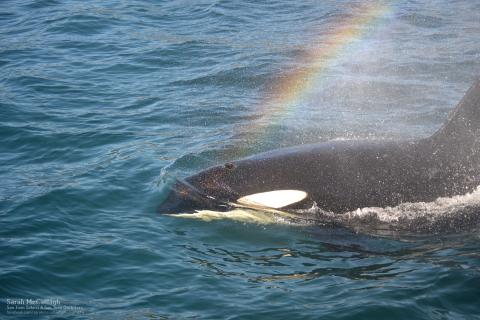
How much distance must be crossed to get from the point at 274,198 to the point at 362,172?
1.38m

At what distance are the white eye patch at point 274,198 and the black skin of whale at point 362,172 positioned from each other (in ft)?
0.21

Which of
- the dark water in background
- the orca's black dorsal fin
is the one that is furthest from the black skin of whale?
the dark water in background

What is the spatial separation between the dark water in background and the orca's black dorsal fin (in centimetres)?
87

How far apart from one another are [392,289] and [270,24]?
57.4ft

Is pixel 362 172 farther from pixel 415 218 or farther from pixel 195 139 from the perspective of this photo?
pixel 195 139

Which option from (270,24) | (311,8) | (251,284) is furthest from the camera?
(311,8)

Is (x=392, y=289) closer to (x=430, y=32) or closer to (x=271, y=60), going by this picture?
(x=271, y=60)

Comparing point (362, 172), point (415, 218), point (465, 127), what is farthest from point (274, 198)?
point (465, 127)

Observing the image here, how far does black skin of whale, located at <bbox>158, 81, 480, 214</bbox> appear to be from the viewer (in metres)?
10.3

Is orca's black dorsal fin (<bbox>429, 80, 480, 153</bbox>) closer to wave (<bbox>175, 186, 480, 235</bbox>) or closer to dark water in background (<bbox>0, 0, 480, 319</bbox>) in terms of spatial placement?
wave (<bbox>175, 186, 480, 235</bbox>)

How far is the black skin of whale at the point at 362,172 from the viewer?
33.8ft

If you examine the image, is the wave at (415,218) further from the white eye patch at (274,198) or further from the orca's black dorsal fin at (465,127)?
the orca's black dorsal fin at (465,127)

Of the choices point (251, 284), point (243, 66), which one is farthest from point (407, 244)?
point (243, 66)

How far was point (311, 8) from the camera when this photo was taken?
27.2m
